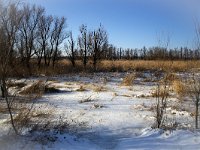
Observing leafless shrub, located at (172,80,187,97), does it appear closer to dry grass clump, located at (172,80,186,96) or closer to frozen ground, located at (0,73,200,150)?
dry grass clump, located at (172,80,186,96)

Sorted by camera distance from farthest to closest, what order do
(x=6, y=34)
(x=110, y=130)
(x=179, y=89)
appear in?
(x=179, y=89) → (x=110, y=130) → (x=6, y=34)

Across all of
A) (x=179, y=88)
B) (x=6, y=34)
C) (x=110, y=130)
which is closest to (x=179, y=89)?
(x=179, y=88)

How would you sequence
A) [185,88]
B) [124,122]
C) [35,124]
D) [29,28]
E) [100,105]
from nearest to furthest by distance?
1. [35,124]
2. [124,122]
3. [100,105]
4. [185,88]
5. [29,28]

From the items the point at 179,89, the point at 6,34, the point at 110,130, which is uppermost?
the point at 6,34

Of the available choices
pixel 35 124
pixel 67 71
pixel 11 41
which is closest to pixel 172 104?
pixel 35 124

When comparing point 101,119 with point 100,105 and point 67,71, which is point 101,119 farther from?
point 67,71

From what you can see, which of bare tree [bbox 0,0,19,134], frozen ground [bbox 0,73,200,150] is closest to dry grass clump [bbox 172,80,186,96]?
frozen ground [bbox 0,73,200,150]

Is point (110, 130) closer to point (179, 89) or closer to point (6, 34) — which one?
point (6, 34)

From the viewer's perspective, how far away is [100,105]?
33.6ft

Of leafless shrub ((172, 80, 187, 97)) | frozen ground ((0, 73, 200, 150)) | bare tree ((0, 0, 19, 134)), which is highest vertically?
bare tree ((0, 0, 19, 134))

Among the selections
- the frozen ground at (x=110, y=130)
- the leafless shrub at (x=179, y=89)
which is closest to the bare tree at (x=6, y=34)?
the frozen ground at (x=110, y=130)

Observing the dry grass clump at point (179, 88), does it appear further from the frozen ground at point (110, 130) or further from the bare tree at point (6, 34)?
the bare tree at point (6, 34)

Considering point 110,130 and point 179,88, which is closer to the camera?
point 110,130

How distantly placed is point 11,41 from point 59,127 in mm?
2047
